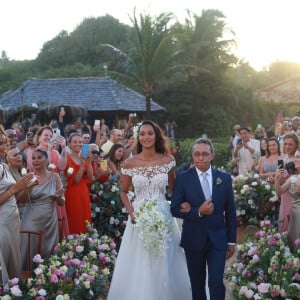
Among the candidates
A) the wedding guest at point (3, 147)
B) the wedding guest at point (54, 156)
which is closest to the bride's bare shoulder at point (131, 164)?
the wedding guest at point (54, 156)

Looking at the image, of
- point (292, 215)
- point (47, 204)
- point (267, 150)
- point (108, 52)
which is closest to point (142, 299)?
point (47, 204)

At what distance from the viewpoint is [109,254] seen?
6.41 meters

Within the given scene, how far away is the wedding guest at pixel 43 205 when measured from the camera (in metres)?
6.18

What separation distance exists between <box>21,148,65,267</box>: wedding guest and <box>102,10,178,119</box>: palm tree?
1968 cm

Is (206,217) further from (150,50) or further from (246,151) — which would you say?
(150,50)

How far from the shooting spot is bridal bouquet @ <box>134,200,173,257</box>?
5.30m

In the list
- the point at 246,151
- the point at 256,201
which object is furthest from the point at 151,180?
the point at 246,151

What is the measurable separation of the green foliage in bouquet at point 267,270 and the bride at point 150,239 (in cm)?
69

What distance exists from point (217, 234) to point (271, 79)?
208ft

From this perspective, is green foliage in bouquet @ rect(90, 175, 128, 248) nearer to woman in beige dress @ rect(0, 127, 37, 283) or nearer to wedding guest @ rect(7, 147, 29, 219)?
wedding guest @ rect(7, 147, 29, 219)

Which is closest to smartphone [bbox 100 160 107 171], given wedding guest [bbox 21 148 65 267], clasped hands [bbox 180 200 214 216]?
wedding guest [bbox 21 148 65 267]

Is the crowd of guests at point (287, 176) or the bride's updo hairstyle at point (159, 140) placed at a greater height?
the bride's updo hairstyle at point (159, 140)

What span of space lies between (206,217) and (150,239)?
770 mm

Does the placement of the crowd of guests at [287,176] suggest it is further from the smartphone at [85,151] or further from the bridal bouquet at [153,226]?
the smartphone at [85,151]
